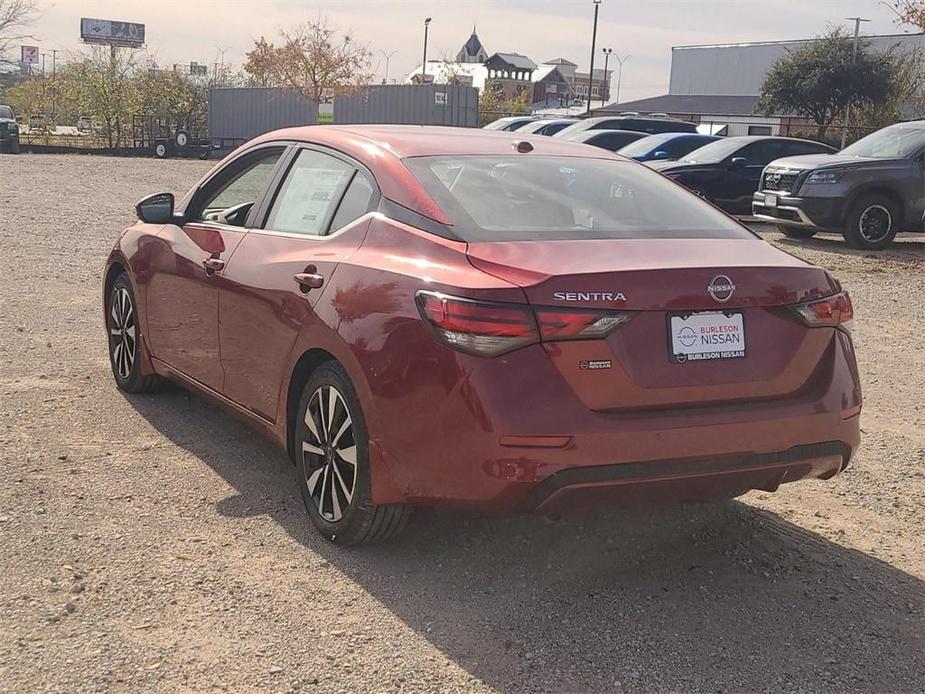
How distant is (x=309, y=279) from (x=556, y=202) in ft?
3.31

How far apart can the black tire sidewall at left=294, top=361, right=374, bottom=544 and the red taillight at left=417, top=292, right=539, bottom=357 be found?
1.91 ft

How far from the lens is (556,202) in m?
4.11

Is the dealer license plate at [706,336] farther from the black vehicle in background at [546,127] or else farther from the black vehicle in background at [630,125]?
the black vehicle in background at [546,127]

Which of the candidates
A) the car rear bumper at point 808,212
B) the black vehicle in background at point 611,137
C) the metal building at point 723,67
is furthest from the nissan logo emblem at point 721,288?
the metal building at point 723,67

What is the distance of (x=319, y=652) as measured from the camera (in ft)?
10.6

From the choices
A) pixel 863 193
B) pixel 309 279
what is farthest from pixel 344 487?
pixel 863 193

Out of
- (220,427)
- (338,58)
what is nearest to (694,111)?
(338,58)

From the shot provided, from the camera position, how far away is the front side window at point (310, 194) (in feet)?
14.3

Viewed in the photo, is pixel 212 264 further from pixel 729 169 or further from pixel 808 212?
pixel 729 169

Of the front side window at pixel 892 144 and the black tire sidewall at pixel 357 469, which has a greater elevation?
the front side window at pixel 892 144

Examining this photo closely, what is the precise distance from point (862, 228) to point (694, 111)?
55158 mm

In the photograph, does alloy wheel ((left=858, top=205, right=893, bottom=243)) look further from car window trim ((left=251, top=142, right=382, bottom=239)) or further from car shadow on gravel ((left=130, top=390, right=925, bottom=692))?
car window trim ((left=251, top=142, right=382, bottom=239))

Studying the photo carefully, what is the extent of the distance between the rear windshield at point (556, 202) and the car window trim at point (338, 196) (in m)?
0.20

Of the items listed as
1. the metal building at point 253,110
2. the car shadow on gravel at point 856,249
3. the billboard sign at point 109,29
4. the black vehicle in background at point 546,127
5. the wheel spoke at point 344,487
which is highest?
the billboard sign at point 109,29
